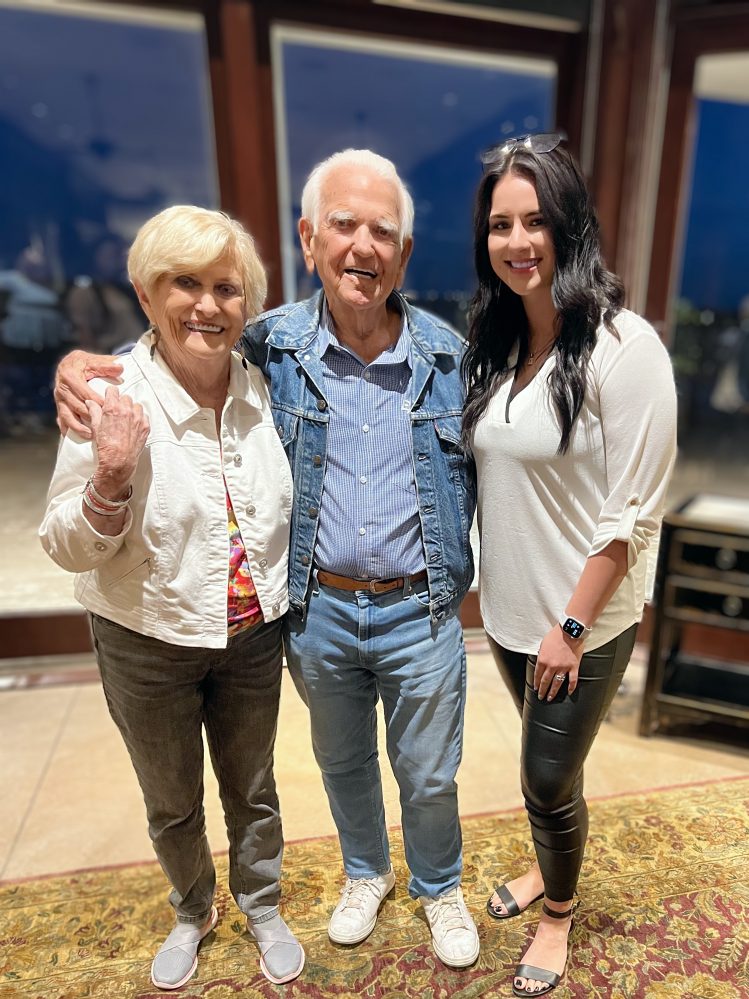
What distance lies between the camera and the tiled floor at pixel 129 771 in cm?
188

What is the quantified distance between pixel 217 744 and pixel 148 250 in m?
0.96

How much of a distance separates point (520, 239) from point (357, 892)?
1.49m

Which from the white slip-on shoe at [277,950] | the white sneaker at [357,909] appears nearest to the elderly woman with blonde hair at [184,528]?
the white slip-on shoe at [277,950]

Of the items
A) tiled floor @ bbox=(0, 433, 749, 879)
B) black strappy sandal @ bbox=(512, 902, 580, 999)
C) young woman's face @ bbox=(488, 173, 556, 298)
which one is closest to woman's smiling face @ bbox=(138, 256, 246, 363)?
young woman's face @ bbox=(488, 173, 556, 298)

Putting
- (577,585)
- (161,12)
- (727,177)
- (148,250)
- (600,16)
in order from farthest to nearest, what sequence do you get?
(727,177) → (600,16) → (161,12) → (577,585) → (148,250)

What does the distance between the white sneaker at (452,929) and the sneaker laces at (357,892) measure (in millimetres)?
126

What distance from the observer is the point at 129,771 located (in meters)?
2.15

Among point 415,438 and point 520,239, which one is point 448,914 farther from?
point 520,239

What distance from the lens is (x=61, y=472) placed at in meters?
1.09

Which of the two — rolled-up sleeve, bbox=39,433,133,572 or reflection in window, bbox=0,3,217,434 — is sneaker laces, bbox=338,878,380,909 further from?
reflection in window, bbox=0,3,217,434

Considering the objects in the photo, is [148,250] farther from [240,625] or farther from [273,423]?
[240,625]

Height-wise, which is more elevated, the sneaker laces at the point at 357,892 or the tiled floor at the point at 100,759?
the sneaker laces at the point at 357,892

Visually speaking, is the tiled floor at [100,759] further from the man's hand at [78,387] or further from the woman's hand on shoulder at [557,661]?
the man's hand at [78,387]

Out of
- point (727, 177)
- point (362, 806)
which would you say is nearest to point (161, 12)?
point (727, 177)
